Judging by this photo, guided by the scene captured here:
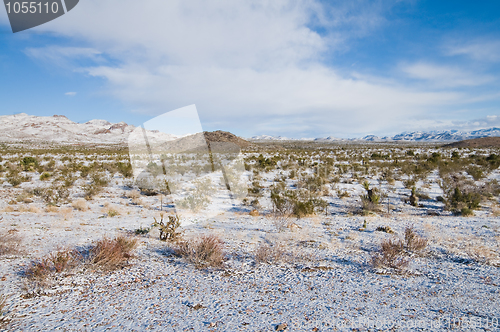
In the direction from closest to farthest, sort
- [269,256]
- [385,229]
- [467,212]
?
[269,256], [385,229], [467,212]

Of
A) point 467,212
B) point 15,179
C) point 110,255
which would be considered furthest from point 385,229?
point 15,179

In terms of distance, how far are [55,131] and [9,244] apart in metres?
124

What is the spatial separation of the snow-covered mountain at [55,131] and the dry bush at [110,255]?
93.2 m

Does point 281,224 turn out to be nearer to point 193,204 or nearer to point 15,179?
point 193,204

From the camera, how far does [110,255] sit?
192 inches

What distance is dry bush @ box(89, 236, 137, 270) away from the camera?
4.77 meters

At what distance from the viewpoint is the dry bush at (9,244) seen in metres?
5.04

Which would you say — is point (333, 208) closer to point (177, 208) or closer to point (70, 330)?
point (177, 208)

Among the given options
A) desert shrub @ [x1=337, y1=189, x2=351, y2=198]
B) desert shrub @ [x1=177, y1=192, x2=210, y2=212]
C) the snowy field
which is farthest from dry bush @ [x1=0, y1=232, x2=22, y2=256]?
desert shrub @ [x1=337, y1=189, x2=351, y2=198]

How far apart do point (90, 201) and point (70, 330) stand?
981 centimetres

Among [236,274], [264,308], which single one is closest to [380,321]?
[264,308]

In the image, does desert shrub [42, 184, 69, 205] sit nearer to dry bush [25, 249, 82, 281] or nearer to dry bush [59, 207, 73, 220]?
dry bush [59, 207, 73, 220]

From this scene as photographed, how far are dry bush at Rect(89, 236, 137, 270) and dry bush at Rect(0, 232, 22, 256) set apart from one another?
1.54 m

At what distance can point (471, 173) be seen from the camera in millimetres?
17141
